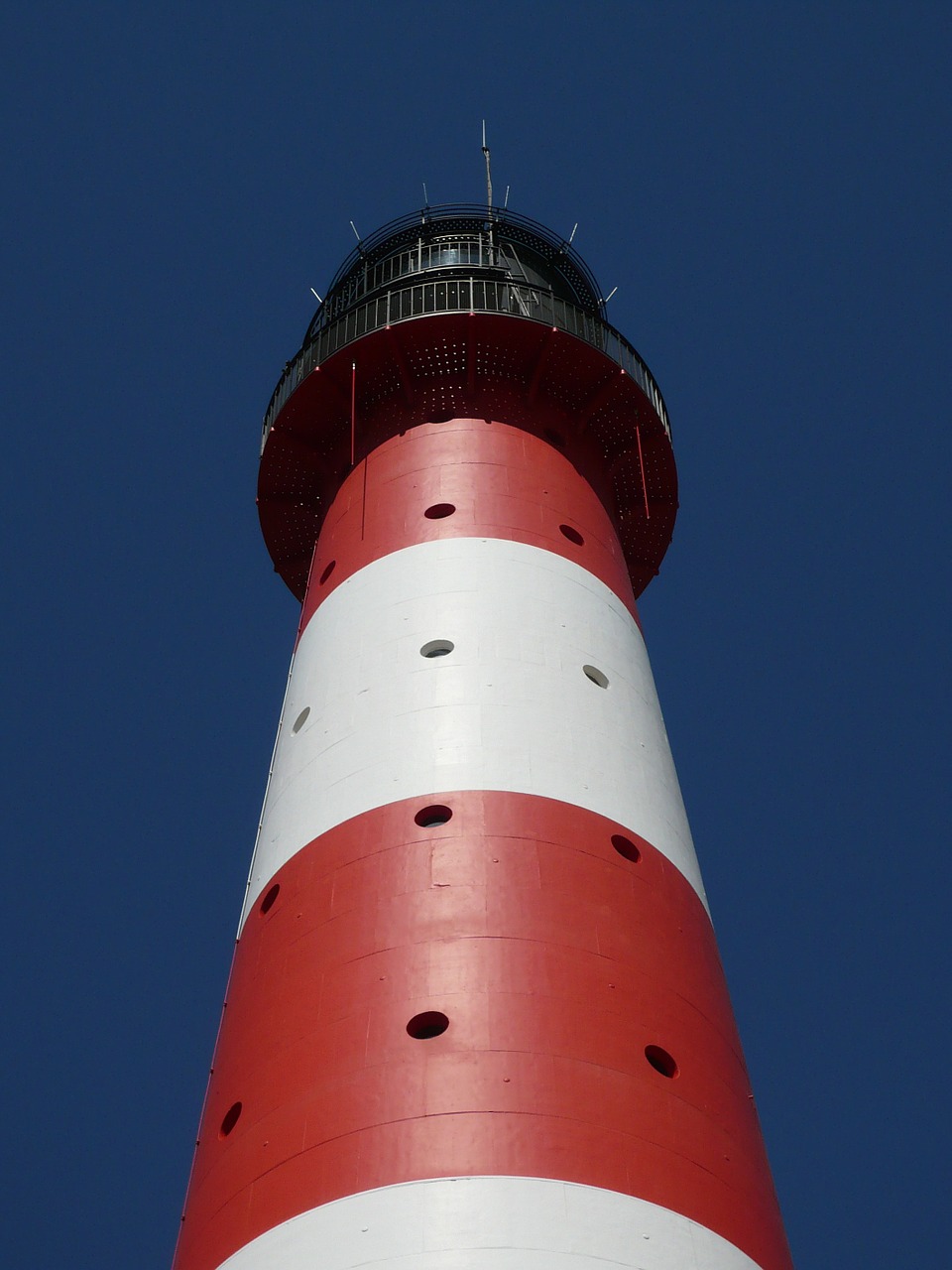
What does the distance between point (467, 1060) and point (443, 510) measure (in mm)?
9459

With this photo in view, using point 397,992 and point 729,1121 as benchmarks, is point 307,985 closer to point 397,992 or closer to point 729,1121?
point 397,992

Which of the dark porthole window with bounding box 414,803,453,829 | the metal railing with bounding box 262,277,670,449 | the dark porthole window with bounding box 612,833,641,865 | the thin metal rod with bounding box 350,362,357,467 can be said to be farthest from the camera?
the metal railing with bounding box 262,277,670,449

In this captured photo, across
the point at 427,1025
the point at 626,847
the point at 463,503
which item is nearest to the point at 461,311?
the point at 463,503

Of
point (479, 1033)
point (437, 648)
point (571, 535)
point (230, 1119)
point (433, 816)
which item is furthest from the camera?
point (571, 535)

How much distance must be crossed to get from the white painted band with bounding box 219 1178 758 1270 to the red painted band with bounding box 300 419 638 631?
32.9 ft

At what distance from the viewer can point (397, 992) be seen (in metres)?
14.4

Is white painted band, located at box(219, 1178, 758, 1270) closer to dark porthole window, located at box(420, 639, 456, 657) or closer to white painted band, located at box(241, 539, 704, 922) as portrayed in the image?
white painted band, located at box(241, 539, 704, 922)

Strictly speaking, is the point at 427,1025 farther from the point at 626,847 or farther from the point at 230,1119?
the point at 626,847

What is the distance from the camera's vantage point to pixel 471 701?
1756cm

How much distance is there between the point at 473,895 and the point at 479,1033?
1734 millimetres

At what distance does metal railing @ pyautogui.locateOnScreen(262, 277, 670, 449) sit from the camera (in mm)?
24750

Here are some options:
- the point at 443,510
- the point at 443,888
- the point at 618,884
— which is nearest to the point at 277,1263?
the point at 443,888

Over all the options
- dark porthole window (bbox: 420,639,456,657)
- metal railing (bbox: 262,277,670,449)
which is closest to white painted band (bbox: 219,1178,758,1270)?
dark porthole window (bbox: 420,639,456,657)

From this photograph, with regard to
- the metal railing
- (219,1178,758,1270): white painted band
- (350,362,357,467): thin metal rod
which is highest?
the metal railing
